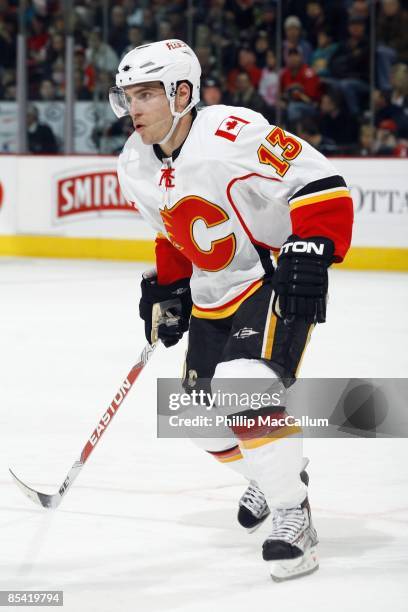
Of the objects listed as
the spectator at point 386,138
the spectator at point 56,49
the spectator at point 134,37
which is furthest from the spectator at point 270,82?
the spectator at point 56,49

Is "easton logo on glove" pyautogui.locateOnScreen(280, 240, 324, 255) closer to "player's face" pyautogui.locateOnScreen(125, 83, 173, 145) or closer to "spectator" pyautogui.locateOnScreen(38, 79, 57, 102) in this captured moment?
"player's face" pyautogui.locateOnScreen(125, 83, 173, 145)

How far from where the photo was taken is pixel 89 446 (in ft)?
9.98

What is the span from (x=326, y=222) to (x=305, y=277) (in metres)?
0.14

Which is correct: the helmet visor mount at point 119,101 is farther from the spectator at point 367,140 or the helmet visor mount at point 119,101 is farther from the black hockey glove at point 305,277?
the spectator at point 367,140

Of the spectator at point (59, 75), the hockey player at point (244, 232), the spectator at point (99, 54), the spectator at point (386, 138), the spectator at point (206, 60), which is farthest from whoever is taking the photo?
the spectator at point (59, 75)

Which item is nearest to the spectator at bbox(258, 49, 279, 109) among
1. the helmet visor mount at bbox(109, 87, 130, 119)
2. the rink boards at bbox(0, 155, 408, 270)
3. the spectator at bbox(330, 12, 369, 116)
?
the spectator at bbox(330, 12, 369, 116)

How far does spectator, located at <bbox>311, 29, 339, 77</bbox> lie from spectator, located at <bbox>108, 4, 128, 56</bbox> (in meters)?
1.74

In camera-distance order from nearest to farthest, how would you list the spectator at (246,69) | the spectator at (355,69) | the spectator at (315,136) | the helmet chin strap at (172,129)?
the helmet chin strap at (172,129), the spectator at (315,136), the spectator at (355,69), the spectator at (246,69)

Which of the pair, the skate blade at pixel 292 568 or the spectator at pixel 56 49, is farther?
the spectator at pixel 56 49

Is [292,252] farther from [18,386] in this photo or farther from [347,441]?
[18,386]

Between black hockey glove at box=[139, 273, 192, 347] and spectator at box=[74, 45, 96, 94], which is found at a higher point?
spectator at box=[74, 45, 96, 94]

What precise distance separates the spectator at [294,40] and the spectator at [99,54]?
1.53 meters

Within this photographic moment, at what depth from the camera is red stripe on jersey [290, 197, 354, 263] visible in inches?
104

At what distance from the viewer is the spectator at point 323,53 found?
1095cm
